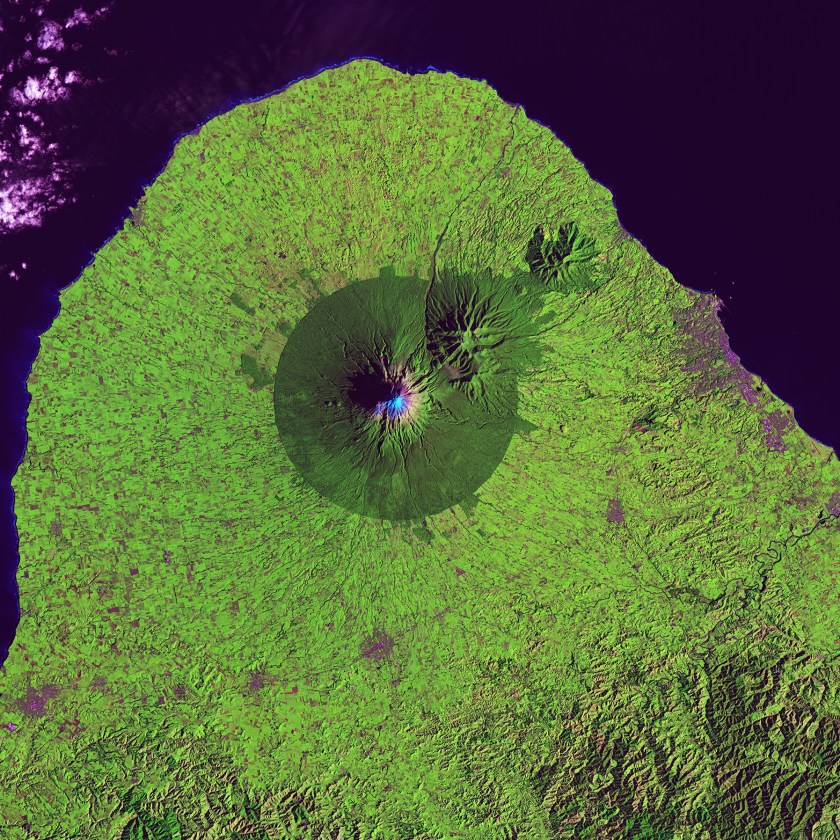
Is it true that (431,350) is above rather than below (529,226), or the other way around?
below

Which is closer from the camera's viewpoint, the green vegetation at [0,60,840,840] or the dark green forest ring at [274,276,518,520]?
the green vegetation at [0,60,840,840]

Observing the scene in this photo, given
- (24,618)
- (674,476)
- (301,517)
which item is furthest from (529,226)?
(24,618)

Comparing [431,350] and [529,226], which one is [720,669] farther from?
[529,226]

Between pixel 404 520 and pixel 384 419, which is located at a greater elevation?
pixel 384 419

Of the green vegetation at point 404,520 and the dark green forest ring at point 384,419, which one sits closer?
the green vegetation at point 404,520
